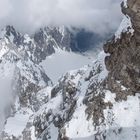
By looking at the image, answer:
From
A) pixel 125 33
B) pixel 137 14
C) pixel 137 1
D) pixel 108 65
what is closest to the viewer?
pixel 137 1

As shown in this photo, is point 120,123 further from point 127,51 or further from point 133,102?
point 127,51

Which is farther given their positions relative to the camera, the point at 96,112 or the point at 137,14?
the point at 96,112

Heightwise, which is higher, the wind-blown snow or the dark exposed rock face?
the wind-blown snow

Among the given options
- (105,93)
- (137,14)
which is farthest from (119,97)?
(137,14)

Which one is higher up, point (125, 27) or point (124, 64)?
point (125, 27)

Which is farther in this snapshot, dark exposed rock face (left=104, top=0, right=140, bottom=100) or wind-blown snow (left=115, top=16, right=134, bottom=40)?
dark exposed rock face (left=104, top=0, right=140, bottom=100)

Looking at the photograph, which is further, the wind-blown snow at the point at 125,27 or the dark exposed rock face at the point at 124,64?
the dark exposed rock face at the point at 124,64

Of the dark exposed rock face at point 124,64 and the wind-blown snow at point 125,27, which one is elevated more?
the wind-blown snow at point 125,27

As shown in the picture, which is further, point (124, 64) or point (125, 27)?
point (124, 64)
